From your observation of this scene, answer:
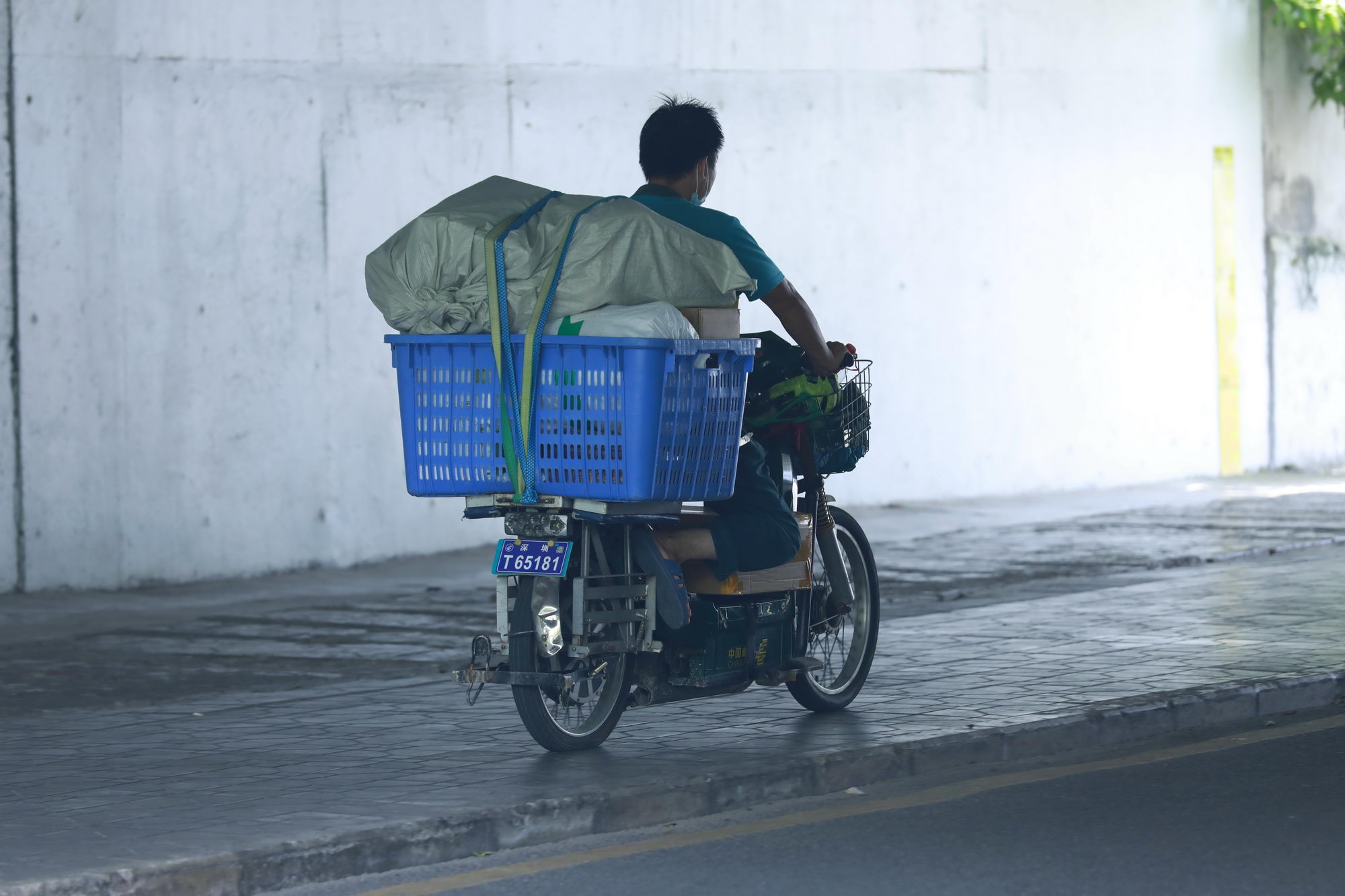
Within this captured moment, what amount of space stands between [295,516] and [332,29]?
2.99m

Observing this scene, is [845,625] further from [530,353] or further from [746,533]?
[530,353]

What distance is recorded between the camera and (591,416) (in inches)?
238

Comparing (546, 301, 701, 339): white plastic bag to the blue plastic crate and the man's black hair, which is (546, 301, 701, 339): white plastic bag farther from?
the man's black hair

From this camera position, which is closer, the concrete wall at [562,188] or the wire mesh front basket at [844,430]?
the wire mesh front basket at [844,430]

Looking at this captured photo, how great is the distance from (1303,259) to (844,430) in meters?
12.9

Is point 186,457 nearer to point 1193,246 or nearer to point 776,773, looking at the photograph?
point 776,773

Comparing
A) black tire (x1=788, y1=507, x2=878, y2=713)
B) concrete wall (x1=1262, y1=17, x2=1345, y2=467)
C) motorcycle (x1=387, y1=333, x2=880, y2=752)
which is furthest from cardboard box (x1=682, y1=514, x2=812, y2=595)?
concrete wall (x1=1262, y1=17, x2=1345, y2=467)

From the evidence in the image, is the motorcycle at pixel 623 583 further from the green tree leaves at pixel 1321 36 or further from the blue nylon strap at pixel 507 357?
the green tree leaves at pixel 1321 36

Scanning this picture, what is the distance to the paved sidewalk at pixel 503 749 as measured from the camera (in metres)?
5.37

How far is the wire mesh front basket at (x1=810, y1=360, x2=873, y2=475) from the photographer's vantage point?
7047 millimetres

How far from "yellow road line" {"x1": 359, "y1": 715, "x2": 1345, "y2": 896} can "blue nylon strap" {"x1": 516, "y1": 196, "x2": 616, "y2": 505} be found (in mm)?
1149

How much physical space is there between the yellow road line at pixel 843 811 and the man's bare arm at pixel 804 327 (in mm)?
1490

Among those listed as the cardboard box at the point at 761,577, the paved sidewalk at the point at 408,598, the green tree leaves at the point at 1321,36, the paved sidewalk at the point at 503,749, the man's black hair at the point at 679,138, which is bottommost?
the paved sidewalk at the point at 503,749

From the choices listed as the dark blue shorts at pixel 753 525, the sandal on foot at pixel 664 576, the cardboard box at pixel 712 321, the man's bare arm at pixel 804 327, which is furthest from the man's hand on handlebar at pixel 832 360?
the sandal on foot at pixel 664 576
